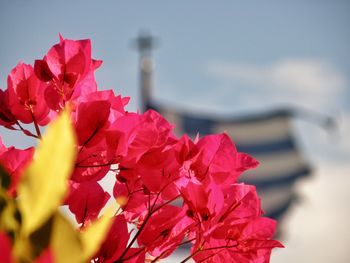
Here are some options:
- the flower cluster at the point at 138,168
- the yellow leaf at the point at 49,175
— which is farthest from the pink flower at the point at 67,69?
the yellow leaf at the point at 49,175

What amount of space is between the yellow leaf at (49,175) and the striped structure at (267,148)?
580 cm

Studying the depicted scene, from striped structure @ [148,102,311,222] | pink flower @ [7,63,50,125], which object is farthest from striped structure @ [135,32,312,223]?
pink flower @ [7,63,50,125]

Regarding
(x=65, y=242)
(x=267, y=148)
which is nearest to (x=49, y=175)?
(x=65, y=242)

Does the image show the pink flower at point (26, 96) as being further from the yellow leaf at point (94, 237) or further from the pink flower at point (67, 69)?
the yellow leaf at point (94, 237)

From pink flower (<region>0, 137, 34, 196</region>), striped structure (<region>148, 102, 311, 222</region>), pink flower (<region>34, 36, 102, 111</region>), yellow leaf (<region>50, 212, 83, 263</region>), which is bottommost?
striped structure (<region>148, 102, 311, 222</region>)

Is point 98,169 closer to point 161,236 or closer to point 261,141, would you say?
point 161,236

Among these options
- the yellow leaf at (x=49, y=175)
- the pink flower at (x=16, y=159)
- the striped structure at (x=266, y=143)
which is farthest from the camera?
the striped structure at (x=266, y=143)

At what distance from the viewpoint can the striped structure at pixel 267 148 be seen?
6.15m

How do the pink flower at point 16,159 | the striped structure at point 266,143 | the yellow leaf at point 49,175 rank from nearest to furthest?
the yellow leaf at point 49,175 < the pink flower at point 16,159 < the striped structure at point 266,143

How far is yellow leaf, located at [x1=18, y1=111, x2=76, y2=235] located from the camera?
16 cm

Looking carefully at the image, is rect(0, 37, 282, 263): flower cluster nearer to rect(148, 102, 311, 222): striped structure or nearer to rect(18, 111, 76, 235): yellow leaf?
rect(18, 111, 76, 235): yellow leaf

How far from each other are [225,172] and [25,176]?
28 cm

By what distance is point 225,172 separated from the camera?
0.43m

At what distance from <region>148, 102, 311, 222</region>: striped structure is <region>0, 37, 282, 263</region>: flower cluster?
552 cm
